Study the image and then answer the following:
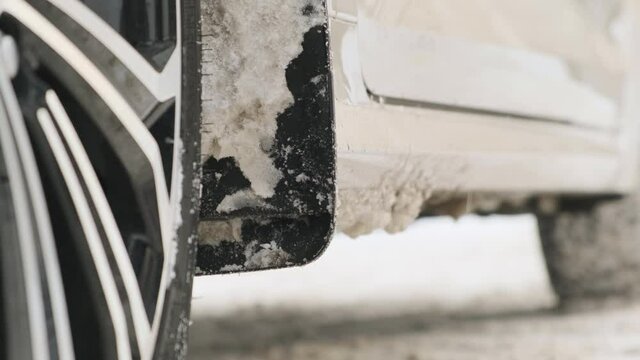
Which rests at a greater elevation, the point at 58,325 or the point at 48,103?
the point at 48,103

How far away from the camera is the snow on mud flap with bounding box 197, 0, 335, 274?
0.68 meters

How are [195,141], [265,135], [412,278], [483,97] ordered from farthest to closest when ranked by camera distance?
[412,278] → [483,97] → [265,135] → [195,141]

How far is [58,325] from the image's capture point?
565 mm

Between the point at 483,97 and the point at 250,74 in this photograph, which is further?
the point at 483,97

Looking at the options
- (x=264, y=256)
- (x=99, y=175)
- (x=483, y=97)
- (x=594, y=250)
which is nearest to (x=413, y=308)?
(x=594, y=250)

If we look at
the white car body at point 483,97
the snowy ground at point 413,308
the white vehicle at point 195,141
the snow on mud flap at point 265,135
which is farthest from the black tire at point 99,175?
the snowy ground at point 413,308

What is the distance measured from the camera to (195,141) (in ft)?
1.70

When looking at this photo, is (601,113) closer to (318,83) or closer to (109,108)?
(318,83)

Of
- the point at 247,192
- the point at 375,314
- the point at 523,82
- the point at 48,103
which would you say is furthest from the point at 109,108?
the point at 375,314

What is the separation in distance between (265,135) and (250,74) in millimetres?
51

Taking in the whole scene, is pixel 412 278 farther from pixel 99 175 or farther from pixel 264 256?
pixel 99 175

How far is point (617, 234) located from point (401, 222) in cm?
80

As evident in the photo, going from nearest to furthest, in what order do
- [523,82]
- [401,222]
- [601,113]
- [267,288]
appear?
1. [401,222]
2. [523,82]
3. [601,113]
4. [267,288]

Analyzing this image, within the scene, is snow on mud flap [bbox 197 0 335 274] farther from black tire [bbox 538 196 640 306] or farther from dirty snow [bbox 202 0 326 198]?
black tire [bbox 538 196 640 306]
